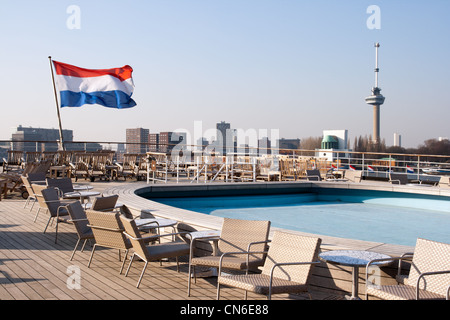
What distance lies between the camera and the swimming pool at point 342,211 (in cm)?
797

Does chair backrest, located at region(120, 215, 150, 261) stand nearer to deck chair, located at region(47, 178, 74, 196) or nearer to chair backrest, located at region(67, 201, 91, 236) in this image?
chair backrest, located at region(67, 201, 91, 236)

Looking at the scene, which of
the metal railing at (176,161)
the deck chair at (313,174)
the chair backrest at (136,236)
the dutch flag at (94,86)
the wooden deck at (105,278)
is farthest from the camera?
the dutch flag at (94,86)

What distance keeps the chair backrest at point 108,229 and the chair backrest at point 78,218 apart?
53cm

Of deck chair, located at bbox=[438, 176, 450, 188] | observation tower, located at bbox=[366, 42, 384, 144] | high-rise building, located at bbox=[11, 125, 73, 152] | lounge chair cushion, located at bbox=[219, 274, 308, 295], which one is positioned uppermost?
observation tower, located at bbox=[366, 42, 384, 144]

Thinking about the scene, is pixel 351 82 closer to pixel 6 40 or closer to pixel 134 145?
pixel 134 145

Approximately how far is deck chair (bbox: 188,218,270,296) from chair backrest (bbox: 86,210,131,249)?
30.0 inches

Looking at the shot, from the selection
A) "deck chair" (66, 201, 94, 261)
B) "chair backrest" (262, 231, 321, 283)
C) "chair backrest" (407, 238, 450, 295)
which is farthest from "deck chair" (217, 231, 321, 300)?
"deck chair" (66, 201, 94, 261)

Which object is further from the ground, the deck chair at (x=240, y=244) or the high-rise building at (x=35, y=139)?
the high-rise building at (x=35, y=139)

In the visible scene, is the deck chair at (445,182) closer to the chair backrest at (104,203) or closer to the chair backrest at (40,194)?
the chair backrest at (104,203)

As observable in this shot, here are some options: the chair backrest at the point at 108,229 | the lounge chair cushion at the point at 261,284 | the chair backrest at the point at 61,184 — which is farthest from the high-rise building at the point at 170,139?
the lounge chair cushion at the point at 261,284

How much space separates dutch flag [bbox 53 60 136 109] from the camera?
13.6 meters

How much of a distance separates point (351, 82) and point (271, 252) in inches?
720

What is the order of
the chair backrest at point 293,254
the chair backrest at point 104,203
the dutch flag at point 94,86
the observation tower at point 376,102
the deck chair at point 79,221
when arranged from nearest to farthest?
the chair backrest at point 293,254
the deck chair at point 79,221
the chair backrest at point 104,203
the dutch flag at point 94,86
the observation tower at point 376,102
